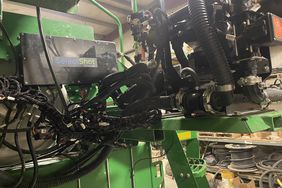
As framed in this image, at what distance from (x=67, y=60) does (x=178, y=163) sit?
714mm

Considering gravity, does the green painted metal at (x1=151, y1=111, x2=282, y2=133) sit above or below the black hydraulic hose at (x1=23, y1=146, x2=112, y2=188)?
above

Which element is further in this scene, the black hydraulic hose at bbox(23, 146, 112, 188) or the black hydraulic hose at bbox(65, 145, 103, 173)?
the black hydraulic hose at bbox(65, 145, 103, 173)

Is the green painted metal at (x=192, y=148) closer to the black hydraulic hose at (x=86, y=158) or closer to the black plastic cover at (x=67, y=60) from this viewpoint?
the black hydraulic hose at (x=86, y=158)

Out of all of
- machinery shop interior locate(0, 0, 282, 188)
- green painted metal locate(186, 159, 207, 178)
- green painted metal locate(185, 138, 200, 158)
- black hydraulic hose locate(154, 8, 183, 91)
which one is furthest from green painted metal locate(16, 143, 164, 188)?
black hydraulic hose locate(154, 8, 183, 91)

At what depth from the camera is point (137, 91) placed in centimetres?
116

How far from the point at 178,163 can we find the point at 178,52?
53cm

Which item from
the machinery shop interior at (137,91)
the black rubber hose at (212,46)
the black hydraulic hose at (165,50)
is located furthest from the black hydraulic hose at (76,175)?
the black rubber hose at (212,46)

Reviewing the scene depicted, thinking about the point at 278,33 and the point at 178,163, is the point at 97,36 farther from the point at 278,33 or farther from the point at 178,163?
the point at 278,33

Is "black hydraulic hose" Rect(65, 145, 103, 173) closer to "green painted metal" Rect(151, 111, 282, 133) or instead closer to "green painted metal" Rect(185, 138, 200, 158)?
"green painted metal" Rect(185, 138, 200, 158)

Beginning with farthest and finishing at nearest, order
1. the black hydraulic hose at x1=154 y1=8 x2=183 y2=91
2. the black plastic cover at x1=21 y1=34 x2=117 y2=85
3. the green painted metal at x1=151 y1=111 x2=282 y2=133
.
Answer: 1. the black plastic cover at x1=21 y1=34 x2=117 y2=85
2. the black hydraulic hose at x1=154 y1=8 x2=183 y2=91
3. the green painted metal at x1=151 y1=111 x2=282 y2=133

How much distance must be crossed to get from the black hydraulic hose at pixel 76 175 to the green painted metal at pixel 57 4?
75cm

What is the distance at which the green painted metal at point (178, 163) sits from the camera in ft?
3.89

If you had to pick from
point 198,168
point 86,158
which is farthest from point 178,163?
point 86,158

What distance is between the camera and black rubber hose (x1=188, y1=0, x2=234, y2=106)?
755 mm
